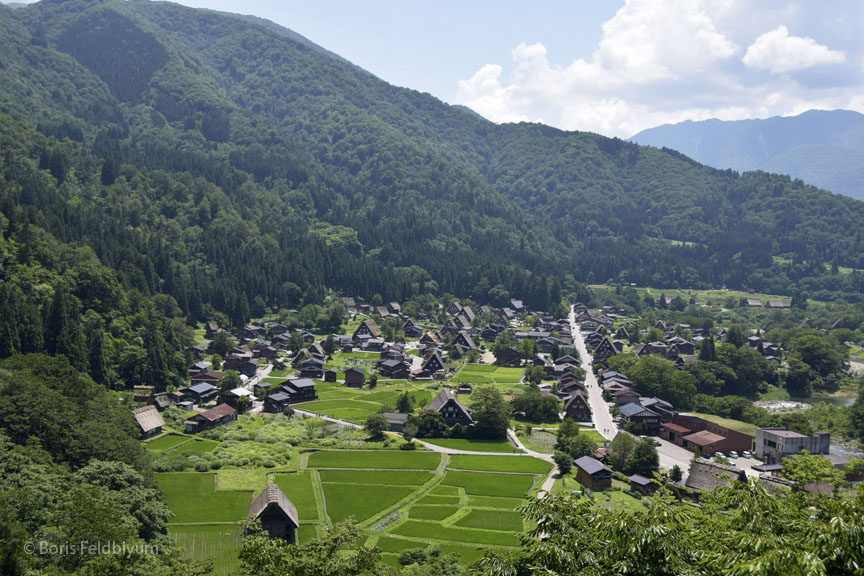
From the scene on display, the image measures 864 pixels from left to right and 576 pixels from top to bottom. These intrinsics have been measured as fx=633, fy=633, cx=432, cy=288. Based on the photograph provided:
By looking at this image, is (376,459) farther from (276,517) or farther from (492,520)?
(276,517)

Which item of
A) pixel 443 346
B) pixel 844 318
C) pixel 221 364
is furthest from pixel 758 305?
pixel 221 364

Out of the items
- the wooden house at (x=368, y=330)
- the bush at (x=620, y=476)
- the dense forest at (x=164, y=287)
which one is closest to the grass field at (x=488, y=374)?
the wooden house at (x=368, y=330)

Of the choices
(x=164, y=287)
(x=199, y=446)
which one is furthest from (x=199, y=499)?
(x=164, y=287)

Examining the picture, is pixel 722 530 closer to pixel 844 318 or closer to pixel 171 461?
pixel 171 461

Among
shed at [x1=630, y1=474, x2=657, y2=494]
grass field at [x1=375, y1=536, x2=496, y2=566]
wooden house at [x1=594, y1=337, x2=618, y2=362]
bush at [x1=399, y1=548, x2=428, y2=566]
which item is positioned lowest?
grass field at [x1=375, y1=536, x2=496, y2=566]

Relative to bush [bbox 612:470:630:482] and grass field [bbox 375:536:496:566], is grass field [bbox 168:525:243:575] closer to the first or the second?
grass field [bbox 375:536:496:566]

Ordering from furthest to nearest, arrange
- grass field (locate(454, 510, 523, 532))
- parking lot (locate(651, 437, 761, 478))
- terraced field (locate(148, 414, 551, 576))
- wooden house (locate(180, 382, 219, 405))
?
wooden house (locate(180, 382, 219, 405)) < parking lot (locate(651, 437, 761, 478)) < grass field (locate(454, 510, 523, 532)) < terraced field (locate(148, 414, 551, 576))

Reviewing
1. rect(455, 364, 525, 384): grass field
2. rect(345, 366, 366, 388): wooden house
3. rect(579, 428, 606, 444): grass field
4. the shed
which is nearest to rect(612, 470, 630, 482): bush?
the shed
